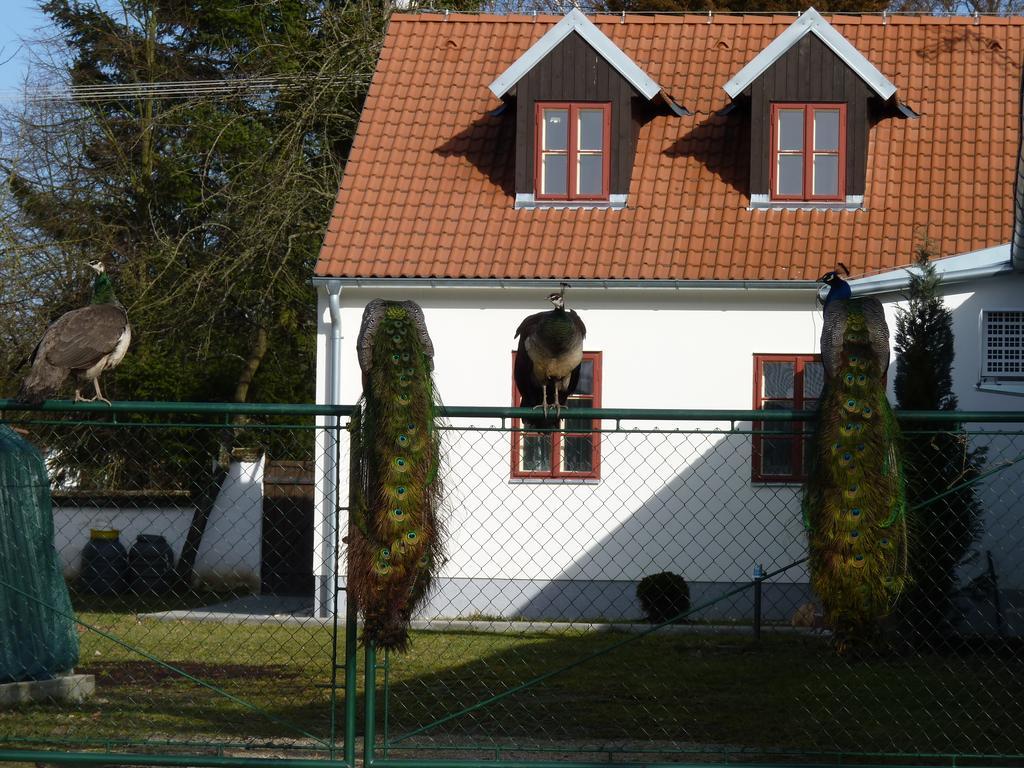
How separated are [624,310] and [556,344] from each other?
7613 millimetres

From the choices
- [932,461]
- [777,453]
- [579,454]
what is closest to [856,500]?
[932,461]

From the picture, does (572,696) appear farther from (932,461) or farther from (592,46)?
→ (592,46)

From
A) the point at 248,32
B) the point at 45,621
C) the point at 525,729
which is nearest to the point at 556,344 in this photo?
the point at 525,729

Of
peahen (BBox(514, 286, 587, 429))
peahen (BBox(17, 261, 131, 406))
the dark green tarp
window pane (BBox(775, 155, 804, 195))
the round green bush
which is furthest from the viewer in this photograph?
window pane (BBox(775, 155, 804, 195))

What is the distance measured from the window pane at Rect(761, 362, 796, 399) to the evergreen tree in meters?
2.49

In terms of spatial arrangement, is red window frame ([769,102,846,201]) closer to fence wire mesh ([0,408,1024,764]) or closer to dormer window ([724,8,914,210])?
dormer window ([724,8,914,210])

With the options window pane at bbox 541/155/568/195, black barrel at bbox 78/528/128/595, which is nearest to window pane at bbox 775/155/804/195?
→ window pane at bbox 541/155/568/195

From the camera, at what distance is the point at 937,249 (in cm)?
1555

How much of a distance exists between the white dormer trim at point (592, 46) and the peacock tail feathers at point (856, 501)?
1113 cm

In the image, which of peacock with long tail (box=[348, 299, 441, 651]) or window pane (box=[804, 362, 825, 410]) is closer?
peacock with long tail (box=[348, 299, 441, 651])

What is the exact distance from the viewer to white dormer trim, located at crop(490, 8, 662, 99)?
16.8 m

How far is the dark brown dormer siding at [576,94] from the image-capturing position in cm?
1683

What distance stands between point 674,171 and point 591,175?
1.05 m

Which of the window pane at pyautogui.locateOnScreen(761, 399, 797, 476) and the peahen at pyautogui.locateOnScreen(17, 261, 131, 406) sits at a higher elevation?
the peahen at pyautogui.locateOnScreen(17, 261, 131, 406)
